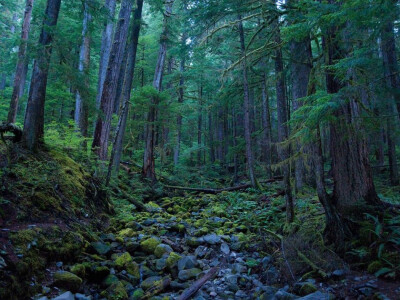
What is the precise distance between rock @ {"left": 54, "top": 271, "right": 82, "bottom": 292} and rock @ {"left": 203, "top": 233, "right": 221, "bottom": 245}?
352 centimetres

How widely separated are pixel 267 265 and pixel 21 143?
599 cm

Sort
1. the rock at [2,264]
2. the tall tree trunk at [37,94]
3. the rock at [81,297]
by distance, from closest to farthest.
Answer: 1. the rock at [2,264]
2. the rock at [81,297]
3. the tall tree trunk at [37,94]

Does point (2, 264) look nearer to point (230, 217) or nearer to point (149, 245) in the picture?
point (149, 245)

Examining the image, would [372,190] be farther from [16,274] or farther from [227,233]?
[16,274]

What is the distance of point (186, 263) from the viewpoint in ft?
16.8

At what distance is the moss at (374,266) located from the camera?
3.94 meters

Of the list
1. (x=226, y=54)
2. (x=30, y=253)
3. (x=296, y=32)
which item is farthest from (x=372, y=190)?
(x=226, y=54)

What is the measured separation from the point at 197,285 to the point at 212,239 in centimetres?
229

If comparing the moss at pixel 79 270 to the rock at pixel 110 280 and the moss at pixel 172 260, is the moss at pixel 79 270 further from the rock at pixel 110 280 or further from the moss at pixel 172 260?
the moss at pixel 172 260

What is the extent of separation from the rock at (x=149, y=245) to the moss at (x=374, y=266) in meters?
4.01

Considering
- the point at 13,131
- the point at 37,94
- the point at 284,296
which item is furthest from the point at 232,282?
the point at 37,94

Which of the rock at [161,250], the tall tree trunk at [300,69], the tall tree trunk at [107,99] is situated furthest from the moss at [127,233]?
the tall tree trunk at [300,69]

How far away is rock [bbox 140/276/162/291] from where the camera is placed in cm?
424

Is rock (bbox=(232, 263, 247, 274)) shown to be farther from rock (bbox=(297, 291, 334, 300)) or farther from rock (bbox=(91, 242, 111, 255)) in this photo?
rock (bbox=(91, 242, 111, 255))
